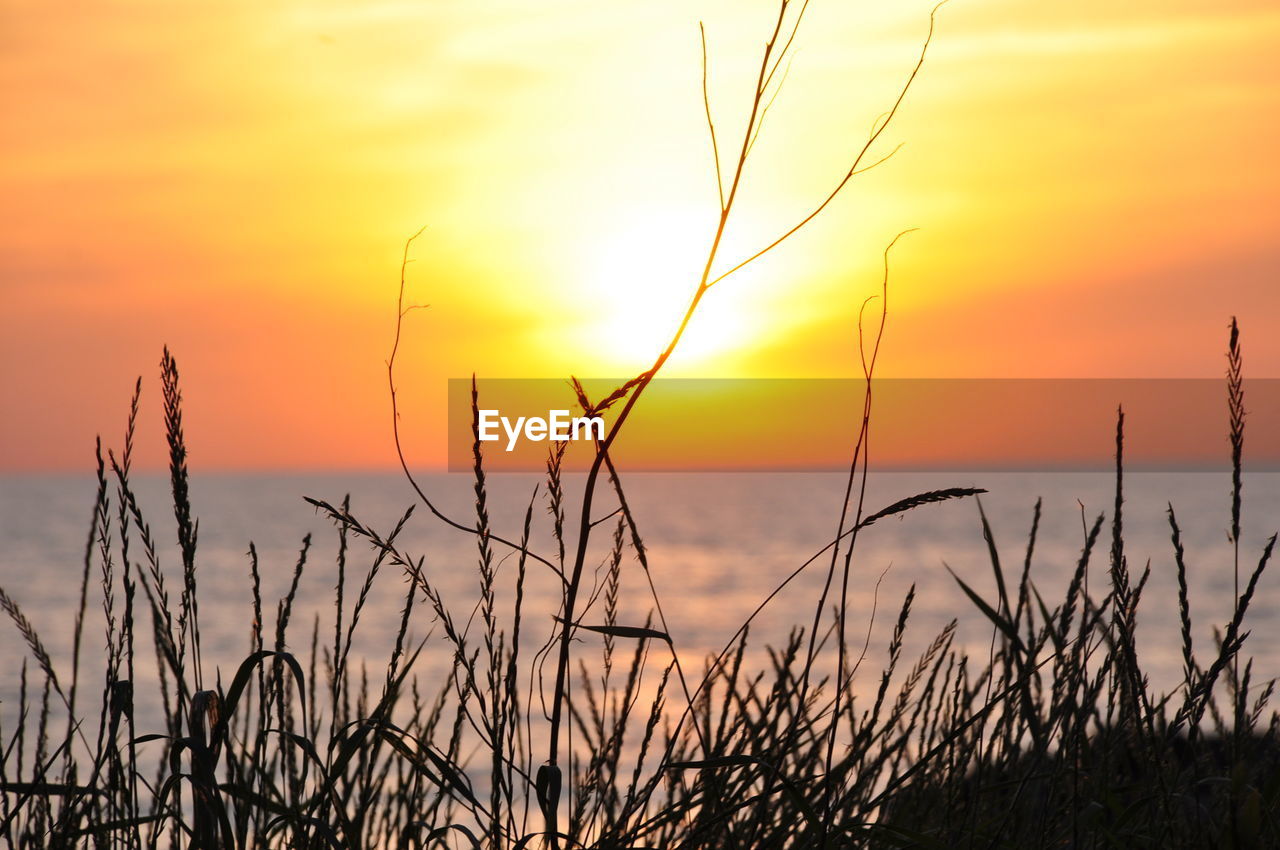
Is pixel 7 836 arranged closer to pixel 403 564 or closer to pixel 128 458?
pixel 128 458

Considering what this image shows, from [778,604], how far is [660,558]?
59.5ft

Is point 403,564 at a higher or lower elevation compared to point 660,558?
higher

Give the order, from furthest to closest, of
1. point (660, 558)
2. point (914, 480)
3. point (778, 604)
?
point (914, 480) < point (660, 558) < point (778, 604)

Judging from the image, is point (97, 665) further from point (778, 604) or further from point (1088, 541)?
point (1088, 541)

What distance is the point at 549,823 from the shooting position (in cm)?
122

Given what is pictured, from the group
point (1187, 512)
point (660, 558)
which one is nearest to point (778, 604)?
point (660, 558)

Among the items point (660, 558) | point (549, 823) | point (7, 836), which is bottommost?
point (660, 558)

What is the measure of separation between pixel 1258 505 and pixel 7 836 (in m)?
73.6

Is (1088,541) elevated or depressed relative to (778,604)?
elevated

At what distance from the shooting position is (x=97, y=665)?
48.9ft

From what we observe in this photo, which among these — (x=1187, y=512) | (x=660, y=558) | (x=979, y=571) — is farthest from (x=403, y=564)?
(x=1187, y=512)

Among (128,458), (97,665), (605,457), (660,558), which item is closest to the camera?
(605,457)

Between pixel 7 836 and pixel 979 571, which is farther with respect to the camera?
pixel 979 571

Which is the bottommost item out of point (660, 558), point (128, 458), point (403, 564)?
point (660, 558)
